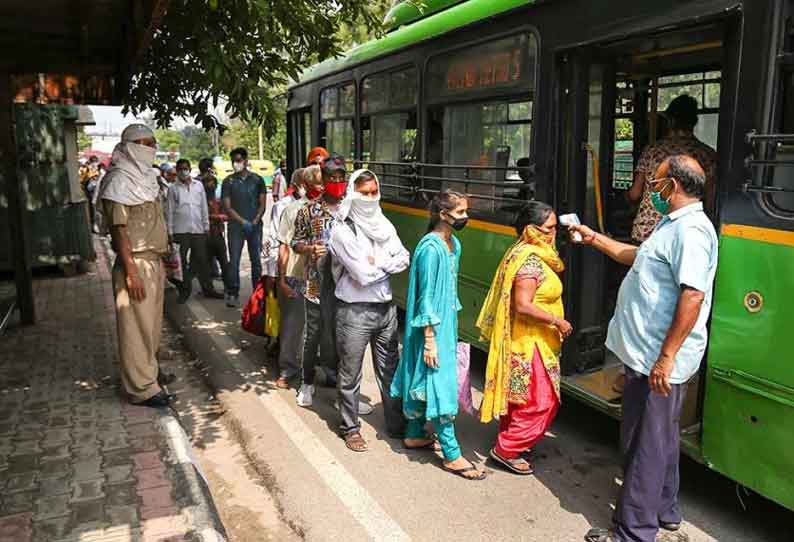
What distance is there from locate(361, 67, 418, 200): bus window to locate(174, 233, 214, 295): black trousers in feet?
8.17

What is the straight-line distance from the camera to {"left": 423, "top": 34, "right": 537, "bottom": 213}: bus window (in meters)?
4.88

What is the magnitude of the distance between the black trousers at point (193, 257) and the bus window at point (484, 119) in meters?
3.77

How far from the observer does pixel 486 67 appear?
5.23m

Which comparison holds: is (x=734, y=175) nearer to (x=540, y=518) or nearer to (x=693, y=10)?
(x=693, y=10)

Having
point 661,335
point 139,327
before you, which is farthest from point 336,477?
point 661,335

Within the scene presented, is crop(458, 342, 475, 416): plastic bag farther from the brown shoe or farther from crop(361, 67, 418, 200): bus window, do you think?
crop(361, 67, 418, 200): bus window

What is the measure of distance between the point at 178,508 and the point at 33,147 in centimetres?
866

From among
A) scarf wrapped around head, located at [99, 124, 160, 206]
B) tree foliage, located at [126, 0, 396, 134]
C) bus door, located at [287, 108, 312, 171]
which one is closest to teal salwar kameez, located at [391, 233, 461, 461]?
tree foliage, located at [126, 0, 396, 134]

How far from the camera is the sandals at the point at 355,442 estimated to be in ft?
14.6

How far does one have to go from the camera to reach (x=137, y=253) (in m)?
4.93

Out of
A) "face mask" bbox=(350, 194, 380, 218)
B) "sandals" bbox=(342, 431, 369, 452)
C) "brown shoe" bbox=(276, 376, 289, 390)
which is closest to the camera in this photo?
"face mask" bbox=(350, 194, 380, 218)

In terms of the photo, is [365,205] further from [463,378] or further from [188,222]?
[188,222]

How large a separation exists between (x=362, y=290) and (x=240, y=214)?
4.67 m

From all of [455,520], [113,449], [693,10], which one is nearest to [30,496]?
[113,449]
